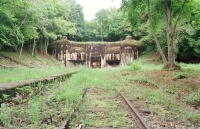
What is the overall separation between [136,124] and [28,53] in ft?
100

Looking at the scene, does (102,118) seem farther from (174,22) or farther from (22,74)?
(174,22)

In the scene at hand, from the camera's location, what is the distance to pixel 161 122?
12.6 ft

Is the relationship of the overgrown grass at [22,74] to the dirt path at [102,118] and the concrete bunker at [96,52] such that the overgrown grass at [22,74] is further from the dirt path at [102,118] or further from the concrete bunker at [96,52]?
the concrete bunker at [96,52]

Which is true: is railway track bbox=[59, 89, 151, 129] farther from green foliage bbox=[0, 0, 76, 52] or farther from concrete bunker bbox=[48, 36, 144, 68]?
concrete bunker bbox=[48, 36, 144, 68]

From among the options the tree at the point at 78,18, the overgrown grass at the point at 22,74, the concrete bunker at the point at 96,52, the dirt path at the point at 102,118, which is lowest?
the dirt path at the point at 102,118

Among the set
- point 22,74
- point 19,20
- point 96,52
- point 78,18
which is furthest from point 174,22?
point 78,18

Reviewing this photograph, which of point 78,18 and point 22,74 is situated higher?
point 78,18

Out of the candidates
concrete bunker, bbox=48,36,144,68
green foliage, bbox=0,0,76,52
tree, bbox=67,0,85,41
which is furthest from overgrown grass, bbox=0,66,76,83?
tree, bbox=67,0,85,41

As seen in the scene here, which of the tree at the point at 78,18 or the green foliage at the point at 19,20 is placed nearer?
the green foliage at the point at 19,20

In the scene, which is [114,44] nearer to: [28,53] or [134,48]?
[134,48]

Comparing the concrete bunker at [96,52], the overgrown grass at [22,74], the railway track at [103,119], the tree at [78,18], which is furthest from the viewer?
the tree at [78,18]

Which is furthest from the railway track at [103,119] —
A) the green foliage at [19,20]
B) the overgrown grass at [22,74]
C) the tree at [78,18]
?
the tree at [78,18]

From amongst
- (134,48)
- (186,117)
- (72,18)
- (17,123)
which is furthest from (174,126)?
(72,18)

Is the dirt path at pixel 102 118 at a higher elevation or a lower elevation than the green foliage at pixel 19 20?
lower
